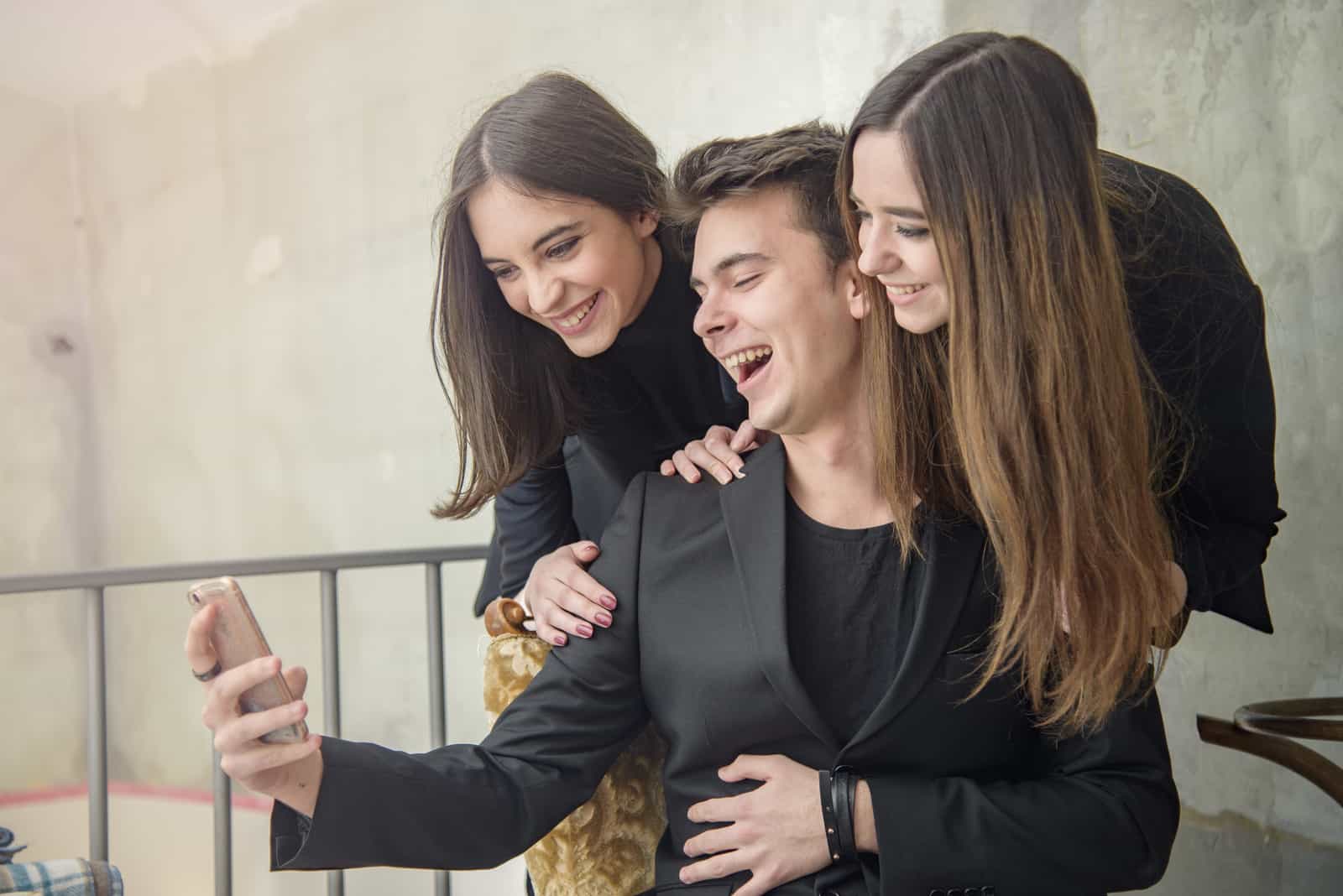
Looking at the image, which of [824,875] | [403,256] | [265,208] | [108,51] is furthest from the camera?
[108,51]

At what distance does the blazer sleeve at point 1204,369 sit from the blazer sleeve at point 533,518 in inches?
38.1

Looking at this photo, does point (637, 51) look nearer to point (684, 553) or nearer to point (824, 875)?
point (684, 553)

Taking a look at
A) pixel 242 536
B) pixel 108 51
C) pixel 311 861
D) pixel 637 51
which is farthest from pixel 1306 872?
pixel 108 51

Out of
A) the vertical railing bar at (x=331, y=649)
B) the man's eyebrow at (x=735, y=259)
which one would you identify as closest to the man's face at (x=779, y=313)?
the man's eyebrow at (x=735, y=259)

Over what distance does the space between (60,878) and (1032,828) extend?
1322mm

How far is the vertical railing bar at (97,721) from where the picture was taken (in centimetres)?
191

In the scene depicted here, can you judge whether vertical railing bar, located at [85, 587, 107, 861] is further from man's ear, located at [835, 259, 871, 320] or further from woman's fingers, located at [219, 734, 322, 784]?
man's ear, located at [835, 259, 871, 320]

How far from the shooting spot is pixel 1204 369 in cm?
145

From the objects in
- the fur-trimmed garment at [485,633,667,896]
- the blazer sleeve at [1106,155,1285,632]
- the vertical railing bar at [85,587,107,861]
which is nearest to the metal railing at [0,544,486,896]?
the vertical railing bar at [85,587,107,861]

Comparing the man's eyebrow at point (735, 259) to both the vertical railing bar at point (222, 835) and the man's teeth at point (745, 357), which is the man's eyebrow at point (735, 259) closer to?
the man's teeth at point (745, 357)

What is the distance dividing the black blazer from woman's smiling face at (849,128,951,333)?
258 millimetres

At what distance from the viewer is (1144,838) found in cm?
122

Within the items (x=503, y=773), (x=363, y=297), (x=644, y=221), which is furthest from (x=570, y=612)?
(x=363, y=297)

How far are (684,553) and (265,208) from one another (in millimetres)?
4330
